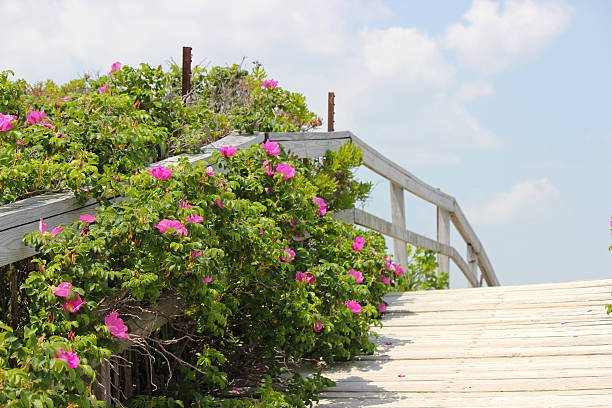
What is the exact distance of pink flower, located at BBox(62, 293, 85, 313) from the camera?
2.30 m

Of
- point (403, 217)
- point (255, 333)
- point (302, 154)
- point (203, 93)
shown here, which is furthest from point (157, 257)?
point (403, 217)

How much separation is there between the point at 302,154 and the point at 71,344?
10.2 feet

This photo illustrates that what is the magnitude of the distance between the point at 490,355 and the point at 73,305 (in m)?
2.64

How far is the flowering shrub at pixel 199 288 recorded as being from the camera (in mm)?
2268


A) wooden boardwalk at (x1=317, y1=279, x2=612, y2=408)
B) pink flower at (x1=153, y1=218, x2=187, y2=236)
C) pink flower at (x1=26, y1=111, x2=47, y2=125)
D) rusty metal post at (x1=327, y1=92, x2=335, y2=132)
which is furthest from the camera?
rusty metal post at (x1=327, y1=92, x2=335, y2=132)

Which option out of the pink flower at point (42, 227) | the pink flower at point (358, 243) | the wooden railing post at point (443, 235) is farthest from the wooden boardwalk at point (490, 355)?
the wooden railing post at point (443, 235)

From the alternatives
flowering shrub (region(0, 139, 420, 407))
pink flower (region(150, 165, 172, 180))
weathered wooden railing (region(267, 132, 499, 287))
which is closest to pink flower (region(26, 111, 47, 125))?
flowering shrub (region(0, 139, 420, 407))

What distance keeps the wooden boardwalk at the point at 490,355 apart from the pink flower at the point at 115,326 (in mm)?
1334

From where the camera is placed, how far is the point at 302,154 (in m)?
5.13

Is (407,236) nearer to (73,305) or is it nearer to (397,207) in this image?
(397,207)

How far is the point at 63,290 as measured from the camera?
7.45ft

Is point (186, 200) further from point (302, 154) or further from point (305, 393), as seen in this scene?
point (302, 154)

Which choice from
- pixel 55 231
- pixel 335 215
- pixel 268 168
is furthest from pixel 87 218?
pixel 335 215

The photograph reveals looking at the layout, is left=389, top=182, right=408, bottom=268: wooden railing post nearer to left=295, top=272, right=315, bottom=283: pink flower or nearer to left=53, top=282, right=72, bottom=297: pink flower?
left=295, top=272, right=315, bottom=283: pink flower
